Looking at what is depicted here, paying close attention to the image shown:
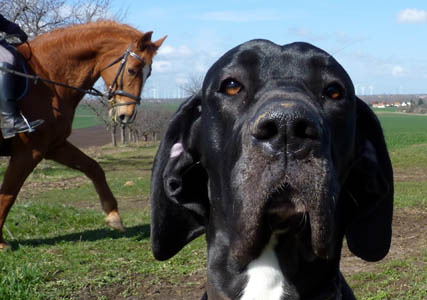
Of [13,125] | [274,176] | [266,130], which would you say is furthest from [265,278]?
[13,125]

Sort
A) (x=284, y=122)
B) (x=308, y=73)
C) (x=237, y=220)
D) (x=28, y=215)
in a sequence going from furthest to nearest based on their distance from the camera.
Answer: (x=28, y=215) < (x=308, y=73) < (x=237, y=220) < (x=284, y=122)

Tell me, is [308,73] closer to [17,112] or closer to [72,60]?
[17,112]

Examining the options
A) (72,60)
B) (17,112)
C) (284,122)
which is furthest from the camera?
(72,60)

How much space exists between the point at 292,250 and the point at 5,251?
4.56m

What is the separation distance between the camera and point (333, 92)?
7.38ft

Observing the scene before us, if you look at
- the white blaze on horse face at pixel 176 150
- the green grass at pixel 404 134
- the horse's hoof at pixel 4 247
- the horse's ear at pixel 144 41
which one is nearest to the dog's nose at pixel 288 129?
the white blaze on horse face at pixel 176 150

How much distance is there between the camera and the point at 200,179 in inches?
107

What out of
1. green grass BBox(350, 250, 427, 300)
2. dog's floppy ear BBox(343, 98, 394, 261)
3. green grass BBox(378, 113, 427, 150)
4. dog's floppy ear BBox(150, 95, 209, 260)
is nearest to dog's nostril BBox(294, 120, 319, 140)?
dog's floppy ear BBox(343, 98, 394, 261)

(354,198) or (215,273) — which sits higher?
(354,198)

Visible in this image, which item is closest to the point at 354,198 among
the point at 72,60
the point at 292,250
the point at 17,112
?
the point at 292,250

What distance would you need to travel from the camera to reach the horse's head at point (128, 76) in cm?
697

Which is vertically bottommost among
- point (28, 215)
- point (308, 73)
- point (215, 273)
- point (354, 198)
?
point (28, 215)

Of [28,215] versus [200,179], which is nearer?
[200,179]

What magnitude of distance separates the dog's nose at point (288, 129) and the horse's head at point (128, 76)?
5315 millimetres
